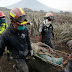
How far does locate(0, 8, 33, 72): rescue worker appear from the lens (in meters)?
1.73

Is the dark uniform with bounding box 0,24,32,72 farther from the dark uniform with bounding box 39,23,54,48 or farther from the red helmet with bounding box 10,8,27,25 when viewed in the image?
the dark uniform with bounding box 39,23,54,48

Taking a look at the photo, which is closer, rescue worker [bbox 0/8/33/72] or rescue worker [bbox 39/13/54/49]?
rescue worker [bbox 0/8/33/72]

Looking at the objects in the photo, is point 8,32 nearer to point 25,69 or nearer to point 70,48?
point 25,69

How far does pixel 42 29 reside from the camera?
3334 millimetres

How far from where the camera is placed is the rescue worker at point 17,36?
5.67ft

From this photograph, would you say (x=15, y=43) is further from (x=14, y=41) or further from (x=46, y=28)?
(x=46, y=28)

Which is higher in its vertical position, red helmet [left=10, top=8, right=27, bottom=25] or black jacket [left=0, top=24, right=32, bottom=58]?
red helmet [left=10, top=8, right=27, bottom=25]

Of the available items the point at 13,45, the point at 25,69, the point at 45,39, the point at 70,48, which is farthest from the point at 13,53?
the point at 70,48

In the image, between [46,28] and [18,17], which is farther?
[46,28]

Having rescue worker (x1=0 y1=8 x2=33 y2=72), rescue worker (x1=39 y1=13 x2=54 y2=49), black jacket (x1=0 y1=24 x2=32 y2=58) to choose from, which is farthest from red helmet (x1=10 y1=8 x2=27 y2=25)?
rescue worker (x1=39 y1=13 x2=54 y2=49)

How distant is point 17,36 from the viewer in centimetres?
196

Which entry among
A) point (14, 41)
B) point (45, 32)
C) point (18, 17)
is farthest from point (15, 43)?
point (45, 32)

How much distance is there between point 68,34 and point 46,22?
7.39ft

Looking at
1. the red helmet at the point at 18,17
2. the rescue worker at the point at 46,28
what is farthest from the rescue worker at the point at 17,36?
the rescue worker at the point at 46,28
